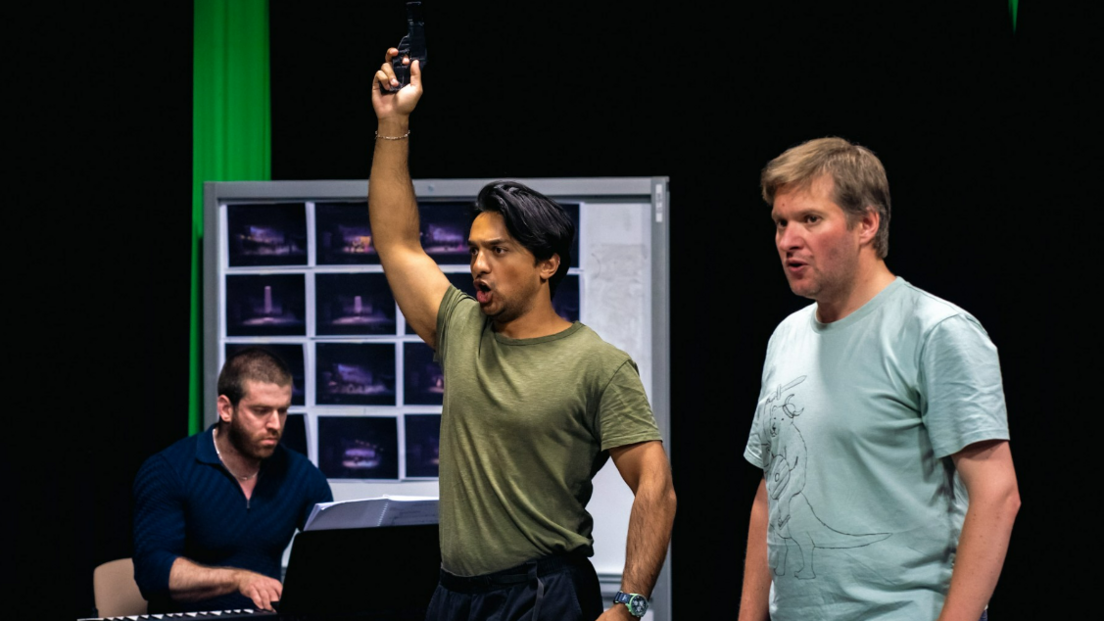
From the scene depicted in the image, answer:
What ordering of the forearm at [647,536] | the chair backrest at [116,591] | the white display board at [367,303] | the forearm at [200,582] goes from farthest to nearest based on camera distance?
the white display board at [367,303], the chair backrest at [116,591], the forearm at [200,582], the forearm at [647,536]

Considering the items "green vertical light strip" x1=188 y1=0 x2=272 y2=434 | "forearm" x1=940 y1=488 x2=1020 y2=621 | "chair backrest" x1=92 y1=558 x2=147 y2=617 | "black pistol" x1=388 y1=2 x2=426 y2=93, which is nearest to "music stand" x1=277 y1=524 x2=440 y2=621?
"black pistol" x1=388 y1=2 x2=426 y2=93

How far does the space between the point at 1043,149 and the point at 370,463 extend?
2.11 m

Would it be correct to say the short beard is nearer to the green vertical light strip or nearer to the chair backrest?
the chair backrest

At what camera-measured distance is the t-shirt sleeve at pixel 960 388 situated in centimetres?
126

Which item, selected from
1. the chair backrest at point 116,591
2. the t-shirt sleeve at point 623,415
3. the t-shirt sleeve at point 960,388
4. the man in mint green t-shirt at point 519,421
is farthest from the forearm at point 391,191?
the chair backrest at point 116,591

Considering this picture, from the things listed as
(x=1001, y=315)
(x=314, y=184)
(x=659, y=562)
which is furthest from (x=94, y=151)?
(x=1001, y=315)

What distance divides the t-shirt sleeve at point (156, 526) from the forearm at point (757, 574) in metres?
1.49

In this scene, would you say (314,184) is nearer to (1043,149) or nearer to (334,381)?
(334,381)

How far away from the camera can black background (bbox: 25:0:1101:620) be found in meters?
2.60

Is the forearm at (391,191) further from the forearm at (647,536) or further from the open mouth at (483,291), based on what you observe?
the forearm at (647,536)

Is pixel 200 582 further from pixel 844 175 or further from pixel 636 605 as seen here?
pixel 844 175

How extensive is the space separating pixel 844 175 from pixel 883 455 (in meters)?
0.39

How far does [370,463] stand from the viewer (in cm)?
310

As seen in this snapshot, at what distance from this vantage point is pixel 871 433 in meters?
1.36
